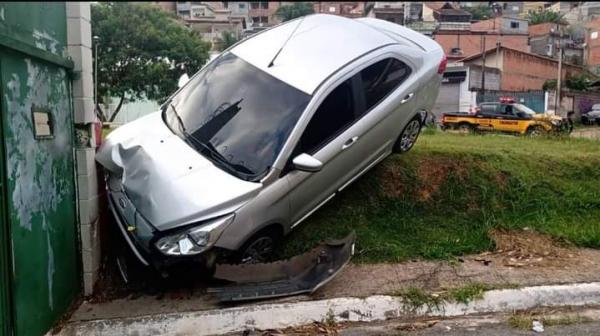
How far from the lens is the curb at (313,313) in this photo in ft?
12.1

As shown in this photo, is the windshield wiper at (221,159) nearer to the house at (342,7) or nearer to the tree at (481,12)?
the house at (342,7)

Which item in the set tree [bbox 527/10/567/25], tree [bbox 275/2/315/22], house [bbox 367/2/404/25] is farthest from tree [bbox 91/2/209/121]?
tree [bbox 527/10/567/25]

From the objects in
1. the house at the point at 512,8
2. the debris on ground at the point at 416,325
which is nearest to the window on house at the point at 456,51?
the house at the point at 512,8

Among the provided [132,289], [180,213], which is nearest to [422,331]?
[180,213]

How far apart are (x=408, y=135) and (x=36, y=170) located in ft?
12.7

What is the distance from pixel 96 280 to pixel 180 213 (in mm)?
1295

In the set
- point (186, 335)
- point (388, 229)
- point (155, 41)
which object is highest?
point (155, 41)

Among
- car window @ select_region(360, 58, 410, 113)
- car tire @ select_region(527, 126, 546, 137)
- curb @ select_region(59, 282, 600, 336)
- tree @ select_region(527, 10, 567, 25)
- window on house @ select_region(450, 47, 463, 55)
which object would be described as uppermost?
tree @ select_region(527, 10, 567, 25)

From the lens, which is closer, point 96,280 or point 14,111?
point 14,111

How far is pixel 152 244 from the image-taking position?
12.2 ft

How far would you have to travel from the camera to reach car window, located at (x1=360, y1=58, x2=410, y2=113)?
4.85 meters

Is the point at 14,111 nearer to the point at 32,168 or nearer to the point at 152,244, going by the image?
the point at 32,168

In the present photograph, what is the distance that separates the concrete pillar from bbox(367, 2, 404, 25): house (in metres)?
4.38

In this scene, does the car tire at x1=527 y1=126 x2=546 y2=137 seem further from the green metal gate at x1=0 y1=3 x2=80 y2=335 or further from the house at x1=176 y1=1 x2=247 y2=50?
the green metal gate at x1=0 y1=3 x2=80 y2=335
